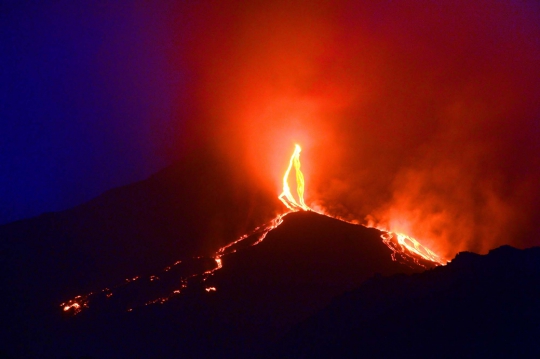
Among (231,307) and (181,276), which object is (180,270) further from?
(231,307)

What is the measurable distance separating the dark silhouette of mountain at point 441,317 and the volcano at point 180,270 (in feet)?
3.34

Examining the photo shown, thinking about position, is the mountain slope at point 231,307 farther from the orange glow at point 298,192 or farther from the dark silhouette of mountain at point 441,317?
the dark silhouette of mountain at point 441,317

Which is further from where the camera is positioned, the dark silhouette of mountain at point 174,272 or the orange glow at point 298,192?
the orange glow at point 298,192

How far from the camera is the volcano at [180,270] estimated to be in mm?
22141

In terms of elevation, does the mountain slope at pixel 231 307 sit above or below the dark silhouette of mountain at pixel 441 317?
above

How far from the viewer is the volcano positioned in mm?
22141

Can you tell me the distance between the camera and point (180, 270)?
2783cm

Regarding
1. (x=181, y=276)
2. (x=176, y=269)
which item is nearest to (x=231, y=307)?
(x=181, y=276)

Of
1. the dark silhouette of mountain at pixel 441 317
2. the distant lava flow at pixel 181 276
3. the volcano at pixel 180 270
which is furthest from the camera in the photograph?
the distant lava flow at pixel 181 276

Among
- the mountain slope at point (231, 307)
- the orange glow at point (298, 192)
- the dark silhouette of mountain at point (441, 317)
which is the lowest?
the dark silhouette of mountain at point (441, 317)

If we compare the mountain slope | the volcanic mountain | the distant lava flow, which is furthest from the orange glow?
the mountain slope

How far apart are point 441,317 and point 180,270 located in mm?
17378

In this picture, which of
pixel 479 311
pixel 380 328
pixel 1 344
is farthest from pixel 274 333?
pixel 1 344

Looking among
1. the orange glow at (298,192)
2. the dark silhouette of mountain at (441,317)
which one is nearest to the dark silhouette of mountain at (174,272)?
the orange glow at (298,192)
